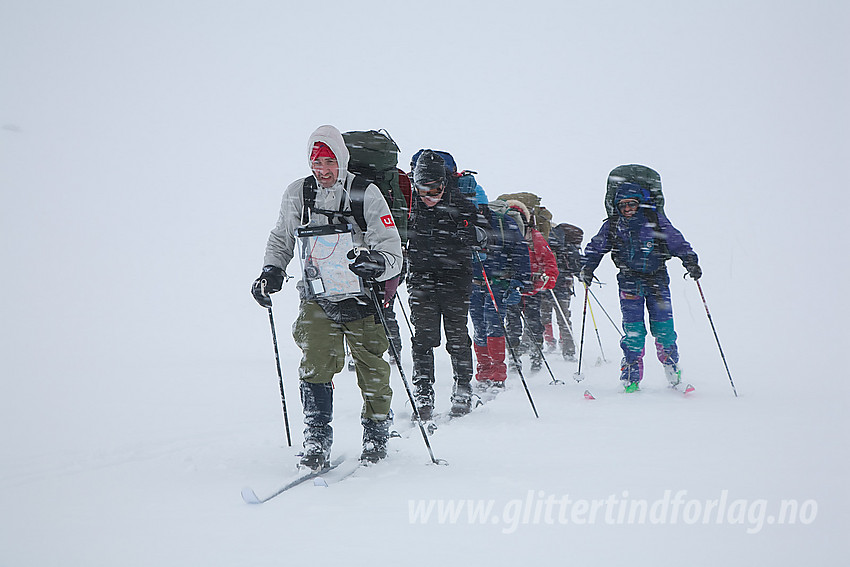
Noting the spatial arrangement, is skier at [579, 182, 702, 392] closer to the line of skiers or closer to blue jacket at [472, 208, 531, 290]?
the line of skiers

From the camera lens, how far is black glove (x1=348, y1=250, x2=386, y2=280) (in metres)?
3.85

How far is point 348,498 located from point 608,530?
1418 mm

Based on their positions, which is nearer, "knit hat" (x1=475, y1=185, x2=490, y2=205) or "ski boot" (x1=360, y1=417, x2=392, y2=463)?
"ski boot" (x1=360, y1=417, x2=392, y2=463)

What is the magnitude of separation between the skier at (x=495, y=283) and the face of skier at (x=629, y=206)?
1.20m

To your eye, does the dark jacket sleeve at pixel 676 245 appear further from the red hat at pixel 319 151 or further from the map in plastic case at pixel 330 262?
the red hat at pixel 319 151

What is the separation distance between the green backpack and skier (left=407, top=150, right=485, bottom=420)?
0.92 meters

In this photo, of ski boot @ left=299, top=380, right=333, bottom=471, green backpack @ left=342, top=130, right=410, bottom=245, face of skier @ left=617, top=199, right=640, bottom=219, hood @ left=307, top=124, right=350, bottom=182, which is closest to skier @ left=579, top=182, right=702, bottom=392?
face of skier @ left=617, top=199, right=640, bottom=219

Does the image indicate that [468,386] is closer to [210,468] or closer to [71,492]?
[210,468]

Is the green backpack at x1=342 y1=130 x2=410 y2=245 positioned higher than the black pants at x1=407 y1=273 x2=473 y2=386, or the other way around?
the green backpack at x1=342 y1=130 x2=410 y2=245

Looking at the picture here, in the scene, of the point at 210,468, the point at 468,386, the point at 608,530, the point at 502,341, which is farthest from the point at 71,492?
the point at 502,341

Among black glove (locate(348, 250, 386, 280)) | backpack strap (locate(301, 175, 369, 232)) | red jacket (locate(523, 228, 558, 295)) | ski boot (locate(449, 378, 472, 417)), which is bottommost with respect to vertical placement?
ski boot (locate(449, 378, 472, 417))

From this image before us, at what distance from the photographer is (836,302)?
15.5 metres

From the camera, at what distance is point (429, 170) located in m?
5.78

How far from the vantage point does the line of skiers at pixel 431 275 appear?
4.10 meters
